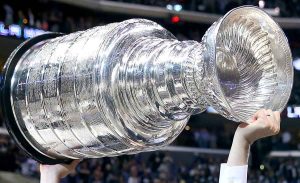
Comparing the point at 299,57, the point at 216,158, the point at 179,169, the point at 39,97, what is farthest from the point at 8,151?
the point at 39,97

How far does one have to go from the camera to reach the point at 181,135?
10328mm

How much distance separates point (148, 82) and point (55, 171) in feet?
1.19

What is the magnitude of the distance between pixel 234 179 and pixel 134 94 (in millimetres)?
203

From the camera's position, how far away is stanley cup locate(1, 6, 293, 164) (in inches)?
37.8

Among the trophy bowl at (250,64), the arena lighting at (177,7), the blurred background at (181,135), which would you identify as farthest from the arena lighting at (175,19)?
the trophy bowl at (250,64)

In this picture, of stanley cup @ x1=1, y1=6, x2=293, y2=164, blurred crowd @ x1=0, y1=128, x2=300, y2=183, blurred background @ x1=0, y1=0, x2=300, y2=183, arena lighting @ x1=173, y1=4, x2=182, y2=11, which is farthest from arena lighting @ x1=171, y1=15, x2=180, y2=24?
stanley cup @ x1=1, y1=6, x2=293, y2=164

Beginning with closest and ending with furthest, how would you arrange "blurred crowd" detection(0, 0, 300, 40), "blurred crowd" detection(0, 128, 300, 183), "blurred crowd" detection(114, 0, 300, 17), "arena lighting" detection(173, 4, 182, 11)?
1. "blurred crowd" detection(0, 128, 300, 183)
2. "blurred crowd" detection(0, 0, 300, 40)
3. "blurred crowd" detection(114, 0, 300, 17)
4. "arena lighting" detection(173, 4, 182, 11)

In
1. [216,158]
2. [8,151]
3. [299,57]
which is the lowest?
[216,158]

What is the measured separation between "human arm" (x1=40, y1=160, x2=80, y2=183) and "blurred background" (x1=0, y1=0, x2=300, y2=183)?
5517 mm

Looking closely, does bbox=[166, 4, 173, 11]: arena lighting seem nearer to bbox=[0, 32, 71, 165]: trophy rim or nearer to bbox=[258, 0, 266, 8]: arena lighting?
bbox=[258, 0, 266, 8]: arena lighting

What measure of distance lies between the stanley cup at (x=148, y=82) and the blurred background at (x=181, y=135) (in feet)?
18.6

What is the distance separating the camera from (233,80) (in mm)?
979

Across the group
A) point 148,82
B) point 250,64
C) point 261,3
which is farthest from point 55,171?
point 261,3

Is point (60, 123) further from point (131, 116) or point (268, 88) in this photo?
point (268, 88)
